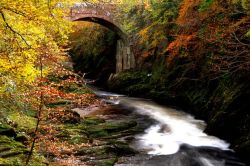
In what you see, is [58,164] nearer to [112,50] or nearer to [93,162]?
[93,162]

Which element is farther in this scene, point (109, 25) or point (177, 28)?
point (109, 25)

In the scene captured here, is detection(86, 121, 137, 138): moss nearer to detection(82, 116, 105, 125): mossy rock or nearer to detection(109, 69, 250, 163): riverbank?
detection(82, 116, 105, 125): mossy rock

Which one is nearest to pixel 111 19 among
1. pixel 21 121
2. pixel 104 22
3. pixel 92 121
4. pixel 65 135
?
pixel 104 22

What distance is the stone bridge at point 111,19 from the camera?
23641 millimetres

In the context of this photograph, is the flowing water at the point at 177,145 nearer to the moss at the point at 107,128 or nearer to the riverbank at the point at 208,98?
the riverbank at the point at 208,98

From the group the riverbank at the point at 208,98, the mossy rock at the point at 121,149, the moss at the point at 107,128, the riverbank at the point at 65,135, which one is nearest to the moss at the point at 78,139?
the riverbank at the point at 65,135

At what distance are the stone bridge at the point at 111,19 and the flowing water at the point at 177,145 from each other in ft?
36.2

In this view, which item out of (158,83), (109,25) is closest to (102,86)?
(109,25)

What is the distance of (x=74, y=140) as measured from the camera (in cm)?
991

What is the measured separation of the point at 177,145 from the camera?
35.9ft

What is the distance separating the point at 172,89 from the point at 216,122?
653 centimetres

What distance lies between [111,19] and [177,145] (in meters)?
15.6

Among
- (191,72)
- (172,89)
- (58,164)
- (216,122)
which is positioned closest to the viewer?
(58,164)

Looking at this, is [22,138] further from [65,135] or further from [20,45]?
[20,45]
